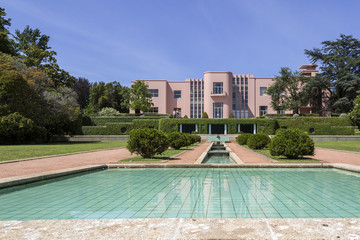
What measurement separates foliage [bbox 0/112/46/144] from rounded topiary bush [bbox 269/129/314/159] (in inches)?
918

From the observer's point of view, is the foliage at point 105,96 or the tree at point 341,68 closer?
the tree at point 341,68

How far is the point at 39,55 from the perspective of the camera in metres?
35.2

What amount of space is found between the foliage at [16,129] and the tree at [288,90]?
127ft

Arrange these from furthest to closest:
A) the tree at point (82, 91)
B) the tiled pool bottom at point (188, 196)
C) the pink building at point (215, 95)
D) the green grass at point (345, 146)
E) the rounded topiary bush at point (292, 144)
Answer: the tree at point (82, 91)
the pink building at point (215, 95)
the green grass at point (345, 146)
the rounded topiary bush at point (292, 144)
the tiled pool bottom at point (188, 196)

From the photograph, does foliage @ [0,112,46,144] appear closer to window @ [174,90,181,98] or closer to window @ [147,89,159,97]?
window @ [147,89,159,97]

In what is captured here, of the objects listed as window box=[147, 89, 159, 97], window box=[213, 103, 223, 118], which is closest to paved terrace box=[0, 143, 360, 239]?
window box=[213, 103, 223, 118]

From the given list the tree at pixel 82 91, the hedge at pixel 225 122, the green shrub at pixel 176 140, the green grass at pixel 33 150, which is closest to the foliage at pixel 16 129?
the green grass at pixel 33 150

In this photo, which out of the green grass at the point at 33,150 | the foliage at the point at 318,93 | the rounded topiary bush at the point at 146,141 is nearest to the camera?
the rounded topiary bush at the point at 146,141

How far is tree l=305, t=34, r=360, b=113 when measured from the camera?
144 ft

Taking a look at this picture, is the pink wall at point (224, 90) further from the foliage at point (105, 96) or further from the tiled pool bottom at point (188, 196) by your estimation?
the tiled pool bottom at point (188, 196)

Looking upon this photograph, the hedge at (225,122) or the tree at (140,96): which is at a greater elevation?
the tree at (140,96)

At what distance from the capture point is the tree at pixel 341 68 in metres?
43.9

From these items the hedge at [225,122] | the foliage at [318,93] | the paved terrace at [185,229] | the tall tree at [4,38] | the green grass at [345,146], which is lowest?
the green grass at [345,146]

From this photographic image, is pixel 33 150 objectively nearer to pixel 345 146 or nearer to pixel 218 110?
pixel 345 146
